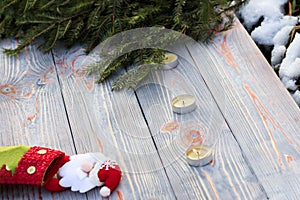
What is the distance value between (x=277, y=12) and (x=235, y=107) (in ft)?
1.80

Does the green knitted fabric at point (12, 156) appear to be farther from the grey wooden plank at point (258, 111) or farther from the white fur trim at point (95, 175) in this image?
the grey wooden plank at point (258, 111)

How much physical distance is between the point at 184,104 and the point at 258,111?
0.26 m

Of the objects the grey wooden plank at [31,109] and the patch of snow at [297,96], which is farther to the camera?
the patch of snow at [297,96]

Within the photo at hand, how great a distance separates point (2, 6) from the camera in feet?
7.41

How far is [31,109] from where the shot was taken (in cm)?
190

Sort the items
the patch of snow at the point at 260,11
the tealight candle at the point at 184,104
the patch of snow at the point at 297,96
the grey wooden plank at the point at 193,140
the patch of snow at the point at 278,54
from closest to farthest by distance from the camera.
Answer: the grey wooden plank at the point at 193,140 → the tealight candle at the point at 184,104 → the patch of snow at the point at 297,96 → the patch of snow at the point at 278,54 → the patch of snow at the point at 260,11

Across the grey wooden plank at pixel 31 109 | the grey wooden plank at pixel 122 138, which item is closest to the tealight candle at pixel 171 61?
the grey wooden plank at pixel 122 138

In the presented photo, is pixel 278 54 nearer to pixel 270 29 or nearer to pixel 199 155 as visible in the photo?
pixel 270 29

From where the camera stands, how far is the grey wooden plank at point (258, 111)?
1508 millimetres

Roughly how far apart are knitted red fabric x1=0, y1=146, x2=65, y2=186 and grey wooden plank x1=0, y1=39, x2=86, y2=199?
1.7 inches

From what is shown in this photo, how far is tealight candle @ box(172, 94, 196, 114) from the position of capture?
1.59 m

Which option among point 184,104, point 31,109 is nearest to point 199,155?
point 184,104

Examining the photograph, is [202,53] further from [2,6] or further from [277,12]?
[2,6]

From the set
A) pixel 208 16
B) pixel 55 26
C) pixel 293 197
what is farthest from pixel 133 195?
pixel 55 26
